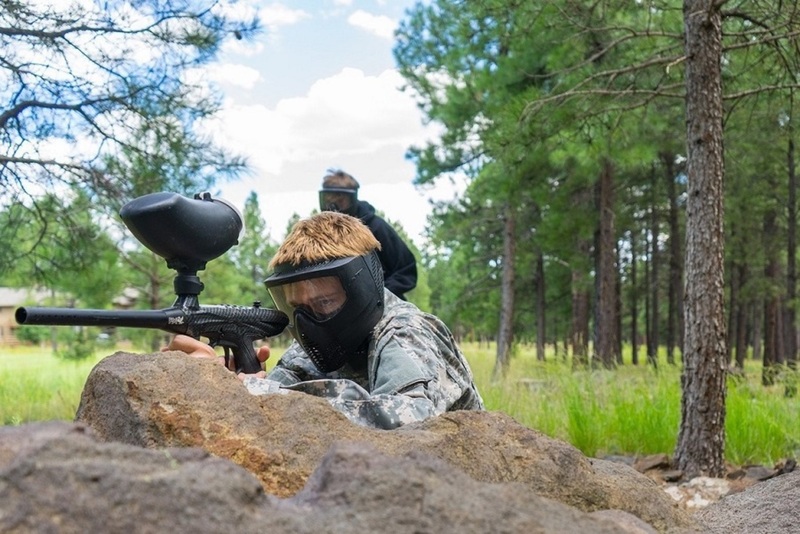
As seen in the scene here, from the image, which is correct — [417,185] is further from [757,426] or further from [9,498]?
[9,498]

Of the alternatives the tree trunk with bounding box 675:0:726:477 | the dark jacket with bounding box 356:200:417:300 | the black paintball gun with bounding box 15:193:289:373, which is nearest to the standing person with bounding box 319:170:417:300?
the dark jacket with bounding box 356:200:417:300

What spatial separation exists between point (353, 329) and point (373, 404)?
19.9 inches

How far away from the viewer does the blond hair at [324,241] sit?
254 cm

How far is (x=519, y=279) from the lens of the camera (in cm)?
2573

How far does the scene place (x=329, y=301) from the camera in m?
2.59

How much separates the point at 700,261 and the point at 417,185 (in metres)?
12.8

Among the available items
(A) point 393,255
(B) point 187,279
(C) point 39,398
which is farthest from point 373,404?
(C) point 39,398

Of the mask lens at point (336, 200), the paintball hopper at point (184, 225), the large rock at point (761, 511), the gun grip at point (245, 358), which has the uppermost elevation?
the mask lens at point (336, 200)

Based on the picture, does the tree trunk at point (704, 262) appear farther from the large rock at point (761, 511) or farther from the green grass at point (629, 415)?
the large rock at point (761, 511)

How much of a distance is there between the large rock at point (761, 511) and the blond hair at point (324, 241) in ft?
4.60

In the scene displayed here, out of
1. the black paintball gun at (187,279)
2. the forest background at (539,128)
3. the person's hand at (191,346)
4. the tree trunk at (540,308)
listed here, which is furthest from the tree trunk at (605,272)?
the person's hand at (191,346)

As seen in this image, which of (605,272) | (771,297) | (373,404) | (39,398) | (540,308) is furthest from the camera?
(540,308)

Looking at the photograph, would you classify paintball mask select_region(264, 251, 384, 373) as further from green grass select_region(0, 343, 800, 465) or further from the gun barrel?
green grass select_region(0, 343, 800, 465)

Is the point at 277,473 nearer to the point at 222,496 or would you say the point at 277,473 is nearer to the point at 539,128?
the point at 222,496
